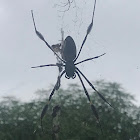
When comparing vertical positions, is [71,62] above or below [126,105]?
below

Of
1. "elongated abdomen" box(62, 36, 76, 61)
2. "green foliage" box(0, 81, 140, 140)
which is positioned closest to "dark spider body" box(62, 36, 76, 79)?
"elongated abdomen" box(62, 36, 76, 61)

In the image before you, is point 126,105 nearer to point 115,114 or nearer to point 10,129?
point 115,114

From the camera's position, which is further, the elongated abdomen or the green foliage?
the green foliage

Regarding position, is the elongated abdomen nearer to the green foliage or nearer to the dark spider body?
the dark spider body

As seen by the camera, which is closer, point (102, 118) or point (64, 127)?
point (64, 127)

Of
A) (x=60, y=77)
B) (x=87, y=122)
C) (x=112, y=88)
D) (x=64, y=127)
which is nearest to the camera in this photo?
(x=60, y=77)

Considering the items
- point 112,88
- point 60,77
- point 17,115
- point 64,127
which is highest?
point 112,88

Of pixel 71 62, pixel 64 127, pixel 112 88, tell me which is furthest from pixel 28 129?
pixel 71 62

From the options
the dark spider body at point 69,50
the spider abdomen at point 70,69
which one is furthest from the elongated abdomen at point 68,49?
the spider abdomen at point 70,69
